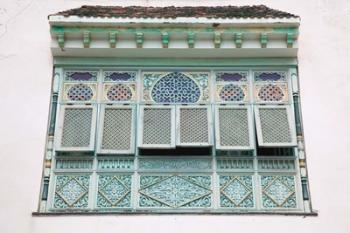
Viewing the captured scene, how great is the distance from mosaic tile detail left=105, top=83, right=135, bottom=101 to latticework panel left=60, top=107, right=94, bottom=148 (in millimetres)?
312

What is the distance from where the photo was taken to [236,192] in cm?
732

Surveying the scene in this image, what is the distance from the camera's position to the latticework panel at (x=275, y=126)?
7.49 m

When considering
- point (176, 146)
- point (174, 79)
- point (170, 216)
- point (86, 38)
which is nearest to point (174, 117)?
point (176, 146)

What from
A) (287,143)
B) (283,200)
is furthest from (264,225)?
(287,143)

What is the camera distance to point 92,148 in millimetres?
7477

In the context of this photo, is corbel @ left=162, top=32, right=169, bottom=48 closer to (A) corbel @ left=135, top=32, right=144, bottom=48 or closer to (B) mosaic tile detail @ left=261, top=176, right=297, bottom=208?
(A) corbel @ left=135, top=32, right=144, bottom=48

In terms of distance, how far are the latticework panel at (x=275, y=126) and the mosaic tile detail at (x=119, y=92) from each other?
150cm

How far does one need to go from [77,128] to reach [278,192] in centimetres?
235

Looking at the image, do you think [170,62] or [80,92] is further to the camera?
[170,62]

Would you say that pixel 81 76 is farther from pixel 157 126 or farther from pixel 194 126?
pixel 194 126

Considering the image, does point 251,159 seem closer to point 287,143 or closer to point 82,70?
point 287,143

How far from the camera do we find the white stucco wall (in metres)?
6.95

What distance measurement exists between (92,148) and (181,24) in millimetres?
1801

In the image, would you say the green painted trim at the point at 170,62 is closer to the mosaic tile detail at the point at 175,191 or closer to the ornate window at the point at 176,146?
the ornate window at the point at 176,146
